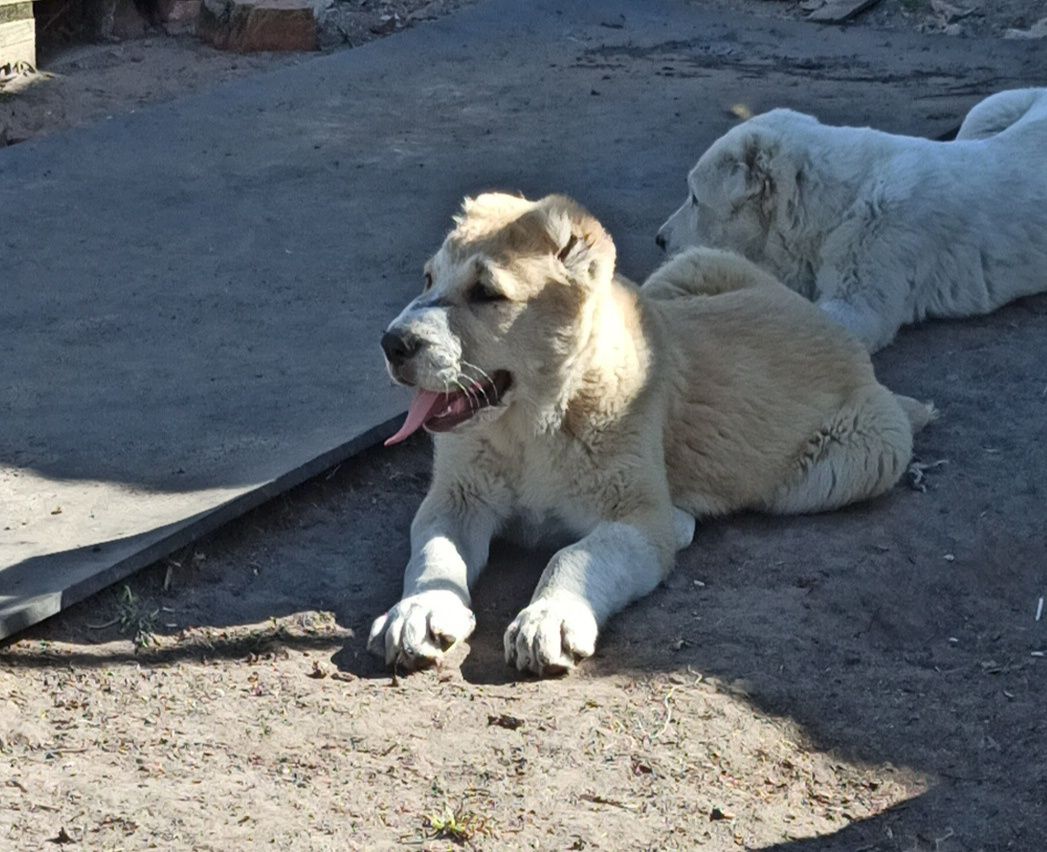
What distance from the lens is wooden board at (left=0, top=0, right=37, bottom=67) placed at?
11.1m

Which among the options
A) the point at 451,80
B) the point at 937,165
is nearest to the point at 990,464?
the point at 937,165

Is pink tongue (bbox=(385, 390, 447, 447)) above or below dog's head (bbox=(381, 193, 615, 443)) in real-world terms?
below

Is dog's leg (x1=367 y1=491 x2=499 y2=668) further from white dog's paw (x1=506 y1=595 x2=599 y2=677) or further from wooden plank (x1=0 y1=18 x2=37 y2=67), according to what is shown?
wooden plank (x1=0 y1=18 x2=37 y2=67)

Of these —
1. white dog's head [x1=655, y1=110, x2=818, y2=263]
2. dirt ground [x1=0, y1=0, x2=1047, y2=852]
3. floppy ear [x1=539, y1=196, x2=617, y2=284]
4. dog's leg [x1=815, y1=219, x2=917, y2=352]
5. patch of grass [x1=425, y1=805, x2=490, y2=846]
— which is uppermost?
floppy ear [x1=539, y1=196, x2=617, y2=284]

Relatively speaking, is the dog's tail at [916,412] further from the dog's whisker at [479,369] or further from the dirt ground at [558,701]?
the dog's whisker at [479,369]

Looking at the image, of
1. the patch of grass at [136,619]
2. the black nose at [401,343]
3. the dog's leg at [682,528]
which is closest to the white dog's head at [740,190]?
the dog's leg at [682,528]

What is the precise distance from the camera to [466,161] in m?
9.32

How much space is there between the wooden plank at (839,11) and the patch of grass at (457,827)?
1111 centimetres

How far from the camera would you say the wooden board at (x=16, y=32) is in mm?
11062

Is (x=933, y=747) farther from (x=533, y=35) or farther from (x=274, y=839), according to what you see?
(x=533, y=35)

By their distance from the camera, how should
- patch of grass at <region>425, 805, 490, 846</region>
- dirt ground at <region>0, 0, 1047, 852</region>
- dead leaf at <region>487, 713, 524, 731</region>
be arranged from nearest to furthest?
patch of grass at <region>425, 805, 490, 846</region> < dirt ground at <region>0, 0, 1047, 852</region> < dead leaf at <region>487, 713, 524, 731</region>

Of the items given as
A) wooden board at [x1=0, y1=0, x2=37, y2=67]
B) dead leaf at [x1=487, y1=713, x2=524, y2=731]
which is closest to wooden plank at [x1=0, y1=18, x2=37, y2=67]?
wooden board at [x1=0, y1=0, x2=37, y2=67]

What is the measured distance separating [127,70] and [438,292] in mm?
7618

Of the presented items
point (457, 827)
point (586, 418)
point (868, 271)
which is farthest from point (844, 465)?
point (457, 827)
